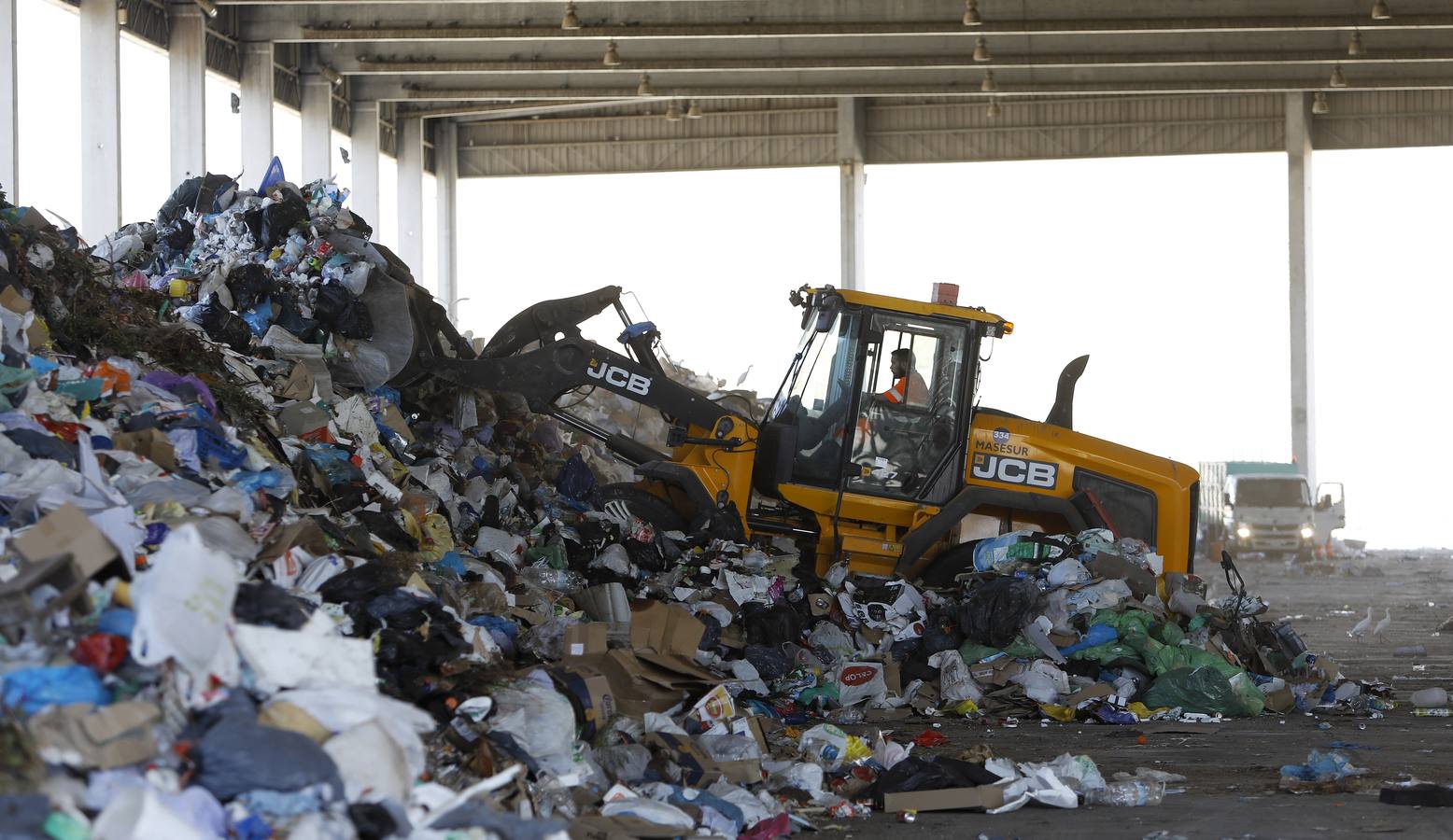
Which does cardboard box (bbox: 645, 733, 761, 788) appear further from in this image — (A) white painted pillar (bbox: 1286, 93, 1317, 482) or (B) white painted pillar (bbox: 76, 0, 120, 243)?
(A) white painted pillar (bbox: 1286, 93, 1317, 482)

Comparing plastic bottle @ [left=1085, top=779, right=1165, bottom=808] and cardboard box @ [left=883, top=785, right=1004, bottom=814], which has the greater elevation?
cardboard box @ [left=883, top=785, right=1004, bottom=814]

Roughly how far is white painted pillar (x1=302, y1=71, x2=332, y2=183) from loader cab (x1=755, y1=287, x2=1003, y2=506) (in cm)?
1388

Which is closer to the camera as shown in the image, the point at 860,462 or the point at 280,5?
the point at 860,462

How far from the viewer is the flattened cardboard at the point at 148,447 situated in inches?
214

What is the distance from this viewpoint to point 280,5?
18234 millimetres

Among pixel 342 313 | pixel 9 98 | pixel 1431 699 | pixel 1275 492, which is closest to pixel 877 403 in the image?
pixel 342 313

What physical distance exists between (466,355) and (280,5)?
11773 millimetres

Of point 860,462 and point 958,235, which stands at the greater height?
point 958,235

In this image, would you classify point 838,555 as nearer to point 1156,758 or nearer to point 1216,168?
point 1156,758

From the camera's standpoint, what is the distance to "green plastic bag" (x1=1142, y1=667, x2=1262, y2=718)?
291 inches

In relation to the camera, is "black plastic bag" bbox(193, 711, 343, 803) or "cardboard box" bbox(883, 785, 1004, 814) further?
"cardboard box" bbox(883, 785, 1004, 814)

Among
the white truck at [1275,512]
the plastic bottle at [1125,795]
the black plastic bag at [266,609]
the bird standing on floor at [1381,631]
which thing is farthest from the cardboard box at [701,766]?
the white truck at [1275,512]

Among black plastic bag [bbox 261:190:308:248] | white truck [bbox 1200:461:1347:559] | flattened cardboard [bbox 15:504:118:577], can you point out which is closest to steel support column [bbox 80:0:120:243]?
black plastic bag [bbox 261:190:308:248]

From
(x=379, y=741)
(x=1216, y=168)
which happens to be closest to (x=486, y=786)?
(x=379, y=741)
